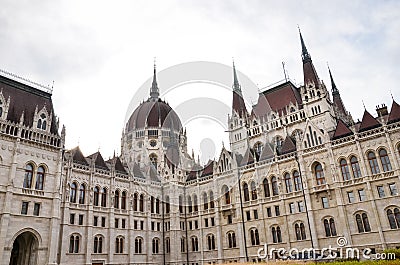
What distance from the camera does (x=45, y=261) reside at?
1188 inches

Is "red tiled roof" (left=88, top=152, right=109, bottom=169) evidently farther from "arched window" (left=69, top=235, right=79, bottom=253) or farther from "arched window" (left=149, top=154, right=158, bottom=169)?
"arched window" (left=149, top=154, right=158, bottom=169)

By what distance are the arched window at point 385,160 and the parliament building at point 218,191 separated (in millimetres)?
204

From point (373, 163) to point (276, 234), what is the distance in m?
13.9

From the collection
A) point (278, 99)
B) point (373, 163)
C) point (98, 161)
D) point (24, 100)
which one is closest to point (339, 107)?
point (278, 99)

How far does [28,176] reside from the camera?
31953mm

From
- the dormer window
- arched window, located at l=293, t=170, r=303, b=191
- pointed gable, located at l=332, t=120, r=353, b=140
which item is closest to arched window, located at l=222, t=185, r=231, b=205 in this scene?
arched window, located at l=293, t=170, r=303, b=191

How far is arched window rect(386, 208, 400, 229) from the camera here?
30.5 metres

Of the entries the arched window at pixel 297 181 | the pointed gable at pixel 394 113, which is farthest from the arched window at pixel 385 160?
the arched window at pixel 297 181

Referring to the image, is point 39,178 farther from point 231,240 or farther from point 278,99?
point 278,99

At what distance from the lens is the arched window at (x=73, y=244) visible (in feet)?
116

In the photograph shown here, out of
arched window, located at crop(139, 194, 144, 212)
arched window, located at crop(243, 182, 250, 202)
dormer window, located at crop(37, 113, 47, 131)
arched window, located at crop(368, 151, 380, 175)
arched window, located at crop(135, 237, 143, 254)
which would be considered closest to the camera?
arched window, located at crop(368, 151, 380, 175)

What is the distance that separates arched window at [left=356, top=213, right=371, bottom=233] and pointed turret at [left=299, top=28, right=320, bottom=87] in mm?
20466

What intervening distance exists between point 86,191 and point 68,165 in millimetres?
3985

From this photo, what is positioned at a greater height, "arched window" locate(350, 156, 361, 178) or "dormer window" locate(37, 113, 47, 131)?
"dormer window" locate(37, 113, 47, 131)
